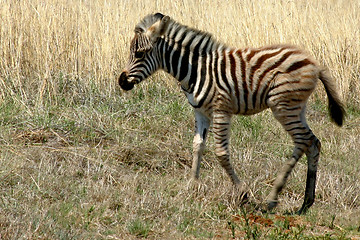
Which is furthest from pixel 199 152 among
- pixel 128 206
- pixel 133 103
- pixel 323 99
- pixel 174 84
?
pixel 323 99

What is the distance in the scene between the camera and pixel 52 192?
5188 mm

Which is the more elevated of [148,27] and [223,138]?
[148,27]

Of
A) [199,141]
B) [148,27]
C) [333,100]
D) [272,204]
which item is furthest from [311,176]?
[148,27]

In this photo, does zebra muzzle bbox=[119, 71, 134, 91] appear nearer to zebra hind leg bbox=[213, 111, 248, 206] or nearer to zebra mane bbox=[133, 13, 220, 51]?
zebra mane bbox=[133, 13, 220, 51]

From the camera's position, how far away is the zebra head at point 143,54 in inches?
222

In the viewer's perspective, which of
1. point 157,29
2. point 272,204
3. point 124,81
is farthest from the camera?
point 124,81

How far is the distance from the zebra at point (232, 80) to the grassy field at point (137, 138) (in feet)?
1.59

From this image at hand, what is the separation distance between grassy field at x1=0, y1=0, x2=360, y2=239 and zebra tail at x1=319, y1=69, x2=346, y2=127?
2.35 feet

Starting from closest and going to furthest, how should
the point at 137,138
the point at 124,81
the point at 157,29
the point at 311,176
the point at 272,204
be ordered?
the point at 272,204, the point at 311,176, the point at 157,29, the point at 124,81, the point at 137,138

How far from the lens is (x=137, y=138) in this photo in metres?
6.58

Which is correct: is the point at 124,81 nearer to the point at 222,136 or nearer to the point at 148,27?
the point at 148,27

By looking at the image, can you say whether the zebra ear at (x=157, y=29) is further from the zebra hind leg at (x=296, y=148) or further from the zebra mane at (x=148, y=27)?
the zebra hind leg at (x=296, y=148)

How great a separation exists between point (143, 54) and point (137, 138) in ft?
4.38

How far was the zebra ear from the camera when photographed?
5.61 m
